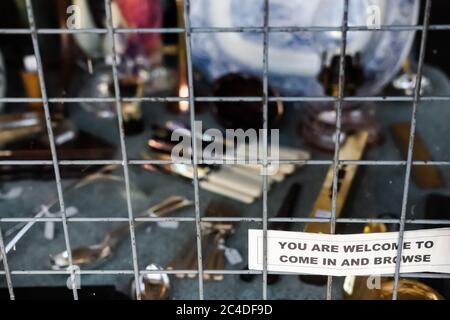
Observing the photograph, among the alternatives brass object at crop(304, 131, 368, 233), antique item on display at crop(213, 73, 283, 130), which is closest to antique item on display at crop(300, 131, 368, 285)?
brass object at crop(304, 131, 368, 233)

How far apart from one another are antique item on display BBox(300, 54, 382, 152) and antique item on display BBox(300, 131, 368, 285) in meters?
0.02

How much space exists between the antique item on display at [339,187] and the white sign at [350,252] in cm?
6

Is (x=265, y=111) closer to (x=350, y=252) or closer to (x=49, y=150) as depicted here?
(x=350, y=252)

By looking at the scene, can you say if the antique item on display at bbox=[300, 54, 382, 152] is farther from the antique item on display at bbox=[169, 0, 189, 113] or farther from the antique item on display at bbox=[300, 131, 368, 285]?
the antique item on display at bbox=[169, 0, 189, 113]

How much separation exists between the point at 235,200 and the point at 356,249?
279 mm

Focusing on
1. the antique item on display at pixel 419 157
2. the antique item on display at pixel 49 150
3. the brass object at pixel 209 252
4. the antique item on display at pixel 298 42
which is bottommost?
the brass object at pixel 209 252

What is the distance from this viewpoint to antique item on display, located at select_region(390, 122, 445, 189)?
2.34 ft

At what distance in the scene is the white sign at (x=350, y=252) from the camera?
1.42ft

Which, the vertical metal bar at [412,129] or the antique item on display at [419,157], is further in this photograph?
the antique item on display at [419,157]

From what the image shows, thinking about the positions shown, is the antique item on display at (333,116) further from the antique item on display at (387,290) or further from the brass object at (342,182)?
the antique item on display at (387,290)

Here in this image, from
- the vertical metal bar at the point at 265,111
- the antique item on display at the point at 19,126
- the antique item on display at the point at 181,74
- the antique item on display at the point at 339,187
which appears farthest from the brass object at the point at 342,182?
the antique item on display at the point at 19,126

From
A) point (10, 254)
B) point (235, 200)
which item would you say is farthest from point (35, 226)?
point (235, 200)

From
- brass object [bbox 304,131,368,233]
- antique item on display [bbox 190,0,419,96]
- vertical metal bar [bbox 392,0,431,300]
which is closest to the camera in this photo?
vertical metal bar [bbox 392,0,431,300]

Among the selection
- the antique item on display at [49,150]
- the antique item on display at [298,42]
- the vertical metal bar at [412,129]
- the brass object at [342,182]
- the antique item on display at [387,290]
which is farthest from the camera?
the antique item on display at [298,42]
